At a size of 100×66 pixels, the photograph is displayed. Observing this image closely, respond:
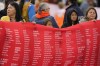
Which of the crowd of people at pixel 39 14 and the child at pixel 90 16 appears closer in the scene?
the crowd of people at pixel 39 14

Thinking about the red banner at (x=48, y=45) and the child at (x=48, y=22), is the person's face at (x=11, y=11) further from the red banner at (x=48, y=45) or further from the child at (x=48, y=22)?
the red banner at (x=48, y=45)

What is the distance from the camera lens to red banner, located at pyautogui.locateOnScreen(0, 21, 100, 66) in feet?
44.1

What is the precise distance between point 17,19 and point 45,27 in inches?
53.7

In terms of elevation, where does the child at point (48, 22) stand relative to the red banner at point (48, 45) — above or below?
above

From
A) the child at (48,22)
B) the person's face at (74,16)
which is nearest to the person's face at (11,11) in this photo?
the child at (48,22)

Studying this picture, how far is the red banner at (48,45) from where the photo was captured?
44.1 feet

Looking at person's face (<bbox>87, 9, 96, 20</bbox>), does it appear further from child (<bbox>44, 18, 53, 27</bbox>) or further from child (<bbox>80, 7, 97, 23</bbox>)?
child (<bbox>44, 18, 53, 27</bbox>)

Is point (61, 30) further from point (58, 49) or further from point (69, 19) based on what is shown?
point (69, 19)

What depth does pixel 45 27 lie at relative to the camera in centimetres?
1399

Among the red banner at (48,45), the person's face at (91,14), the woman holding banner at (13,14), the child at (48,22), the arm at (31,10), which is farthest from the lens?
the arm at (31,10)

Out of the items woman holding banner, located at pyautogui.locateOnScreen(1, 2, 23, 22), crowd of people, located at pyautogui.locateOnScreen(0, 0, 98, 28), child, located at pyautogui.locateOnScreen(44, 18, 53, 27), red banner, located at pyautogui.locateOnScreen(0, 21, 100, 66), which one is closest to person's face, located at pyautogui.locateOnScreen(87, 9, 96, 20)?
crowd of people, located at pyautogui.locateOnScreen(0, 0, 98, 28)

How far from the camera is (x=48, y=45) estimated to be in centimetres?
1388

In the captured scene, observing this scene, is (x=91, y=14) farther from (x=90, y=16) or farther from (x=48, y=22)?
(x=48, y=22)

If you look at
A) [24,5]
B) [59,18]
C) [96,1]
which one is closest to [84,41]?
[24,5]
